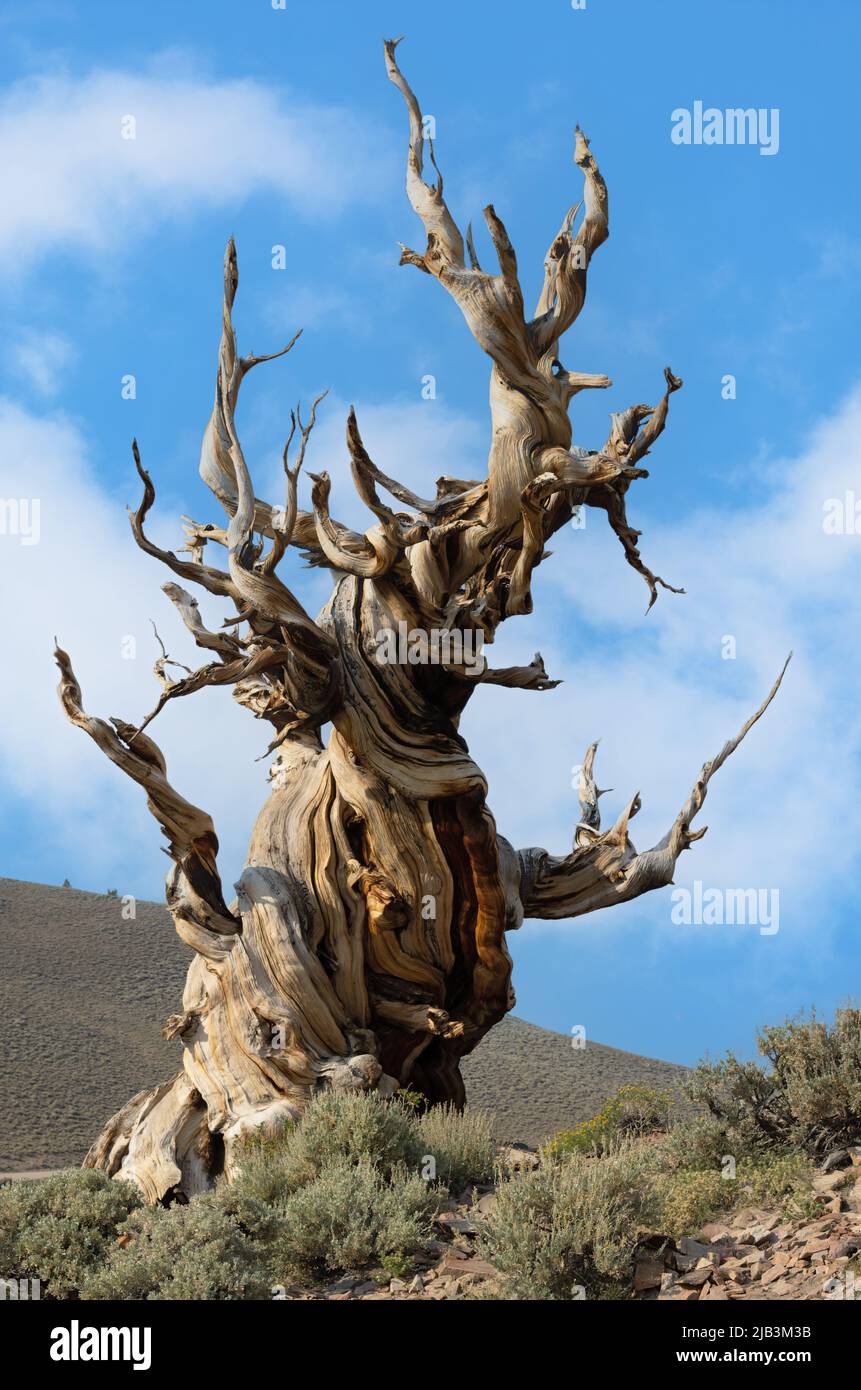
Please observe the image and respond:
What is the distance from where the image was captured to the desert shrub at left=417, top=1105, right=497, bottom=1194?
9812 mm

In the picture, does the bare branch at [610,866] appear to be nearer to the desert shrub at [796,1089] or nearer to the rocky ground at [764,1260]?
the desert shrub at [796,1089]

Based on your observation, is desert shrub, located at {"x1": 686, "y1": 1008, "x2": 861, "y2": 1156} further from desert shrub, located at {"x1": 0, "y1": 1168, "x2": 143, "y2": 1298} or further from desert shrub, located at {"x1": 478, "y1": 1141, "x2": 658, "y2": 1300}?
desert shrub, located at {"x1": 0, "y1": 1168, "x2": 143, "y2": 1298}

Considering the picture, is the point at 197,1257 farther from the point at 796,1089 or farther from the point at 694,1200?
the point at 796,1089

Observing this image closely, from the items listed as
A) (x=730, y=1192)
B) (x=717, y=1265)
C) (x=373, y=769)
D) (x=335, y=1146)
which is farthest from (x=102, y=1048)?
(x=717, y=1265)

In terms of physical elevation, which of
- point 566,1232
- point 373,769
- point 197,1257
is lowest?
point 197,1257

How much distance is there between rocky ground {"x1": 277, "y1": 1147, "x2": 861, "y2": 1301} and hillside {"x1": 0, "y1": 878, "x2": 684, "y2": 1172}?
18153 mm

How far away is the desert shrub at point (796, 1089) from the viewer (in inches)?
397

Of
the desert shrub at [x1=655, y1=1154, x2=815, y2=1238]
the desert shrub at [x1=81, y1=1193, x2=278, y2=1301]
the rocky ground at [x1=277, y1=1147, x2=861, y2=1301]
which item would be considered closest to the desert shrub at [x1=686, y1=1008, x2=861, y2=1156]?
the desert shrub at [x1=655, y1=1154, x2=815, y2=1238]

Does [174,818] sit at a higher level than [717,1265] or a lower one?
higher

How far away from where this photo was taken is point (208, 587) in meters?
12.3

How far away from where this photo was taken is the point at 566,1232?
7.07 meters

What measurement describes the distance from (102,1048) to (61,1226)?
2305 cm
